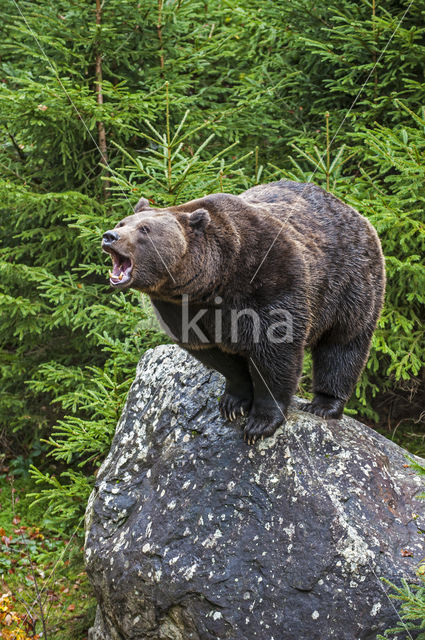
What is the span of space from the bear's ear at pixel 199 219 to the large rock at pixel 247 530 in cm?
143

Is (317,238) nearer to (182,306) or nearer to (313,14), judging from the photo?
(182,306)

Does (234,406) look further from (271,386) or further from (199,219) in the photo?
(199,219)

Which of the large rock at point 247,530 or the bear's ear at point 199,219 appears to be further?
the large rock at point 247,530

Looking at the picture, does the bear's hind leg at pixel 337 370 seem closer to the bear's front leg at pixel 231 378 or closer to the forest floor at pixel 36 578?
the bear's front leg at pixel 231 378

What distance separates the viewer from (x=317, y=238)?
458 centimetres

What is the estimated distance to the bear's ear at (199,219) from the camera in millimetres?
3908

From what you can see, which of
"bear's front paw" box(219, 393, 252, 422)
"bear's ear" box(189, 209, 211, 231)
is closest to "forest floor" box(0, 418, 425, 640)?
"bear's front paw" box(219, 393, 252, 422)

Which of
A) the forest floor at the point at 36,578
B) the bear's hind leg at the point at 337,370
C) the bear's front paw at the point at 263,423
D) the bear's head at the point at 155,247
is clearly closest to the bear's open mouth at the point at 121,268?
the bear's head at the point at 155,247

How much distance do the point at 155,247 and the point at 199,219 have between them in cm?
38

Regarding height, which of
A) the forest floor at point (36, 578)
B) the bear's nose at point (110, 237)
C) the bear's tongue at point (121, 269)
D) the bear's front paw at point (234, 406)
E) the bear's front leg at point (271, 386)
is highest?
the bear's nose at point (110, 237)

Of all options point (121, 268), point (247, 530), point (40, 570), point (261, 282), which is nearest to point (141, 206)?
point (121, 268)

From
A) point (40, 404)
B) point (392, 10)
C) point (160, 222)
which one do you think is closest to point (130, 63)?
point (392, 10)

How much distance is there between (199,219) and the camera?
3.91 meters

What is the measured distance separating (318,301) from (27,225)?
502 centimetres
